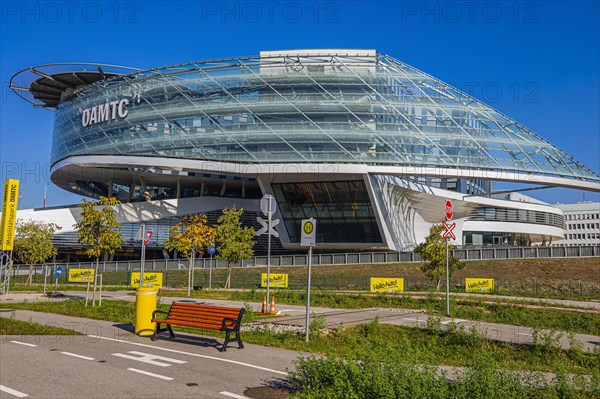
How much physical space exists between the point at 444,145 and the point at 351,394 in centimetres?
4946

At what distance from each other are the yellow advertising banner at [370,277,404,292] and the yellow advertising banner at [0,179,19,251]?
21563 millimetres

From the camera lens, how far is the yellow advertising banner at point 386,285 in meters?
33.6

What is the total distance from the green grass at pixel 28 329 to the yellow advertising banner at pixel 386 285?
2155 cm

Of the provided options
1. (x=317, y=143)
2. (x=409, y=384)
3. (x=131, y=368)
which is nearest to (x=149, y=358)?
(x=131, y=368)

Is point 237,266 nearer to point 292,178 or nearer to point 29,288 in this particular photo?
point 292,178

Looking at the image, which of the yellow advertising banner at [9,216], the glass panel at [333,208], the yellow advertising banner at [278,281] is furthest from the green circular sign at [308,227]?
the glass panel at [333,208]

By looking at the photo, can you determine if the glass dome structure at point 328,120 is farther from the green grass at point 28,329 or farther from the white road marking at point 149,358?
the white road marking at point 149,358

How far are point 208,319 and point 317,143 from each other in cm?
4387

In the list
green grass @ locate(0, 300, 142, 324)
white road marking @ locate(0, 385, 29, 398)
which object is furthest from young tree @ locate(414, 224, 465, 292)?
white road marking @ locate(0, 385, 29, 398)

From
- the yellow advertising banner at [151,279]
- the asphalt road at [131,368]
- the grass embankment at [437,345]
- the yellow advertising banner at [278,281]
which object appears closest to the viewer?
the asphalt road at [131,368]

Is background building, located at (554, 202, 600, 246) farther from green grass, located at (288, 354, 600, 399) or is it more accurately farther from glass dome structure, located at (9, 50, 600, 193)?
green grass, located at (288, 354, 600, 399)

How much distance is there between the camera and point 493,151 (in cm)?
5291

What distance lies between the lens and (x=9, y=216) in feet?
102

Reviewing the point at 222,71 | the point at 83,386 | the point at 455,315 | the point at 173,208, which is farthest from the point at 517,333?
the point at 173,208
